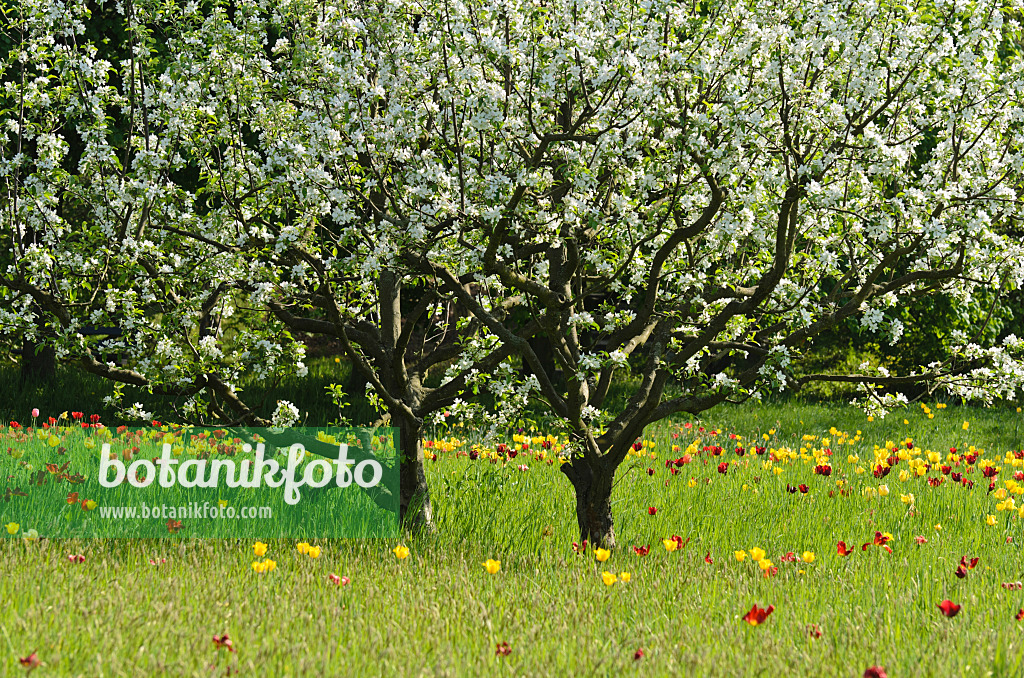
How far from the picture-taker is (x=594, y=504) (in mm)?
5402

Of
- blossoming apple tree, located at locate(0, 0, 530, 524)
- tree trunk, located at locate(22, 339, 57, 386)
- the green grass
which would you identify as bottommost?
tree trunk, located at locate(22, 339, 57, 386)

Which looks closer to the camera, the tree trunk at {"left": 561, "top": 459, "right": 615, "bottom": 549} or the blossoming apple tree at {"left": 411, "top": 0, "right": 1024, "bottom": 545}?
the blossoming apple tree at {"left": 411, "top": 0, "right": 1024, "bottom": 545}

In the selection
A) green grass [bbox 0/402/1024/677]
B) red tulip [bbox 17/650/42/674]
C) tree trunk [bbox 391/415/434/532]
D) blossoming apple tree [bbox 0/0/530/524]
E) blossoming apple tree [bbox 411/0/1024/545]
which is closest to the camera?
red tulip [bbox 17/650/42/674]

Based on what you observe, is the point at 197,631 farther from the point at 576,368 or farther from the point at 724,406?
the point at 724,406

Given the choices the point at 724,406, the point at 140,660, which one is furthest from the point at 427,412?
the point at 724,406

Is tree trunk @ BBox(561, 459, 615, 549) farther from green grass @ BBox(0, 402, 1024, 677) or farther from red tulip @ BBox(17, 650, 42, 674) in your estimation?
red tulip @ BBox(17, 650, 42, 674)

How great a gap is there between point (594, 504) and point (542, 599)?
1.28 m

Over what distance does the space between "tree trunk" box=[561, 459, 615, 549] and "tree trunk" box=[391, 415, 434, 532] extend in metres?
0.98

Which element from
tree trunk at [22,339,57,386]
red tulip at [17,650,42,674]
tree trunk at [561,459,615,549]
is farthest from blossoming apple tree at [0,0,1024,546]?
tree trunk at [22,339,57,386]

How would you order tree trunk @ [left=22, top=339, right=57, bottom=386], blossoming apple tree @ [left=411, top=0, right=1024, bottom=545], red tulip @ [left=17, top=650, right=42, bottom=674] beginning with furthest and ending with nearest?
tree trunk @ [left=22, top=339, right=57, bottom=386], blossoming apple tree @ [left=411, top=0, right=1024, bottom=545], red tulip @ [left=17, top=650, right=42, bottom=674]

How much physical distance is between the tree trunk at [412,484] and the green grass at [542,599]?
178 millimetres

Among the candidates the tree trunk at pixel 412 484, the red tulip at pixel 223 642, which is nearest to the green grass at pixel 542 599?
the red tulip at pixel 223 642

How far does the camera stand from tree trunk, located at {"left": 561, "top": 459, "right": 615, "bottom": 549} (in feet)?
17.6

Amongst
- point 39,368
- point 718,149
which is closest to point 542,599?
point 718,149
